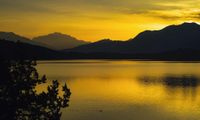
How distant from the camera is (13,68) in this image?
631 inches

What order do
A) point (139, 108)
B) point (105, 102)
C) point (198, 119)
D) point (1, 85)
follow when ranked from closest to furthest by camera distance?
point (1, 85) < point (198, 119) < point (139, 108) < point (105, 102)

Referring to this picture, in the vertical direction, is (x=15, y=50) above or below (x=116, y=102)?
above

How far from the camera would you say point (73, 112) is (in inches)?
1821

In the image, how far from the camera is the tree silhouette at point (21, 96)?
50.2 feet

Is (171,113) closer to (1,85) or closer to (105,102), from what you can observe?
(105,102)

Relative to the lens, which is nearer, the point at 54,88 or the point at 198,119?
the point at 54,88

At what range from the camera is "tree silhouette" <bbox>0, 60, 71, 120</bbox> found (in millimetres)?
15312

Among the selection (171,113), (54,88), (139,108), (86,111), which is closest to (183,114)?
(171,113)

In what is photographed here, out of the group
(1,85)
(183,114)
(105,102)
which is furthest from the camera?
(105,102)

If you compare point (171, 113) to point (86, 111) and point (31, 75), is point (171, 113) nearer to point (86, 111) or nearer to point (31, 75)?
point (86, 111)

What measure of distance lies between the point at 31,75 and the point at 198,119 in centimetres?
3007

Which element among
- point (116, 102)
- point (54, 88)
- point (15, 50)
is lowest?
point (116, 102)

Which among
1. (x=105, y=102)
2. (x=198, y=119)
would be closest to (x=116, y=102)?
(x=105, y=102)

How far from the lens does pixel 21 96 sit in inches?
612
